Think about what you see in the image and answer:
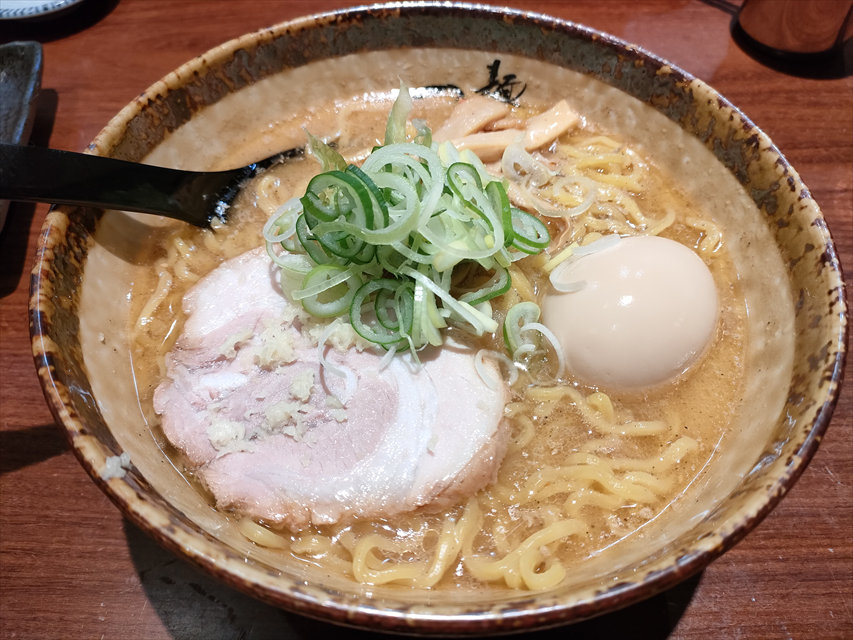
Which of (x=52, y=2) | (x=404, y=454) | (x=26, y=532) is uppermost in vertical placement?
(x=52, y=2)

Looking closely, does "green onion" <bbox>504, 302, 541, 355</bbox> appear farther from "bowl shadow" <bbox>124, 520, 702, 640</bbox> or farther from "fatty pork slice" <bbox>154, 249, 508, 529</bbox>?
"bowl shadow" <bbox>124, 520, 702, 640</bbox>

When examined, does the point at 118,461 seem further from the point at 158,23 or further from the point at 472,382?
the point at 158,23

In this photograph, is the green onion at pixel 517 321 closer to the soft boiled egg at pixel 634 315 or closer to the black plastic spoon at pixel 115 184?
the soft boiled egg at pixel 634 315

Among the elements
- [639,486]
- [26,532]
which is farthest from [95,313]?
[639,486]

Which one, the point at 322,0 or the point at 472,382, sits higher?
the point at 322,0

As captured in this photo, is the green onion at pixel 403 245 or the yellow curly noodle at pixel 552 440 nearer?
the yellow curly noodle at pixel 552 440

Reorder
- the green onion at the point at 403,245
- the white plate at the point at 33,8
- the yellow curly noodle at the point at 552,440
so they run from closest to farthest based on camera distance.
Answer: the yellow curly noodle at the point at 552,440 → the green onion at the point at 403,245 → the white plate at the point at 33,8

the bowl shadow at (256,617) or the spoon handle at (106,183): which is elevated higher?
the spoon handle at (106,183)

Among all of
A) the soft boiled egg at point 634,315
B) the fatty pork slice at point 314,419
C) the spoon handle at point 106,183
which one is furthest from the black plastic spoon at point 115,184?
the soft boiled egg at point 634,315
